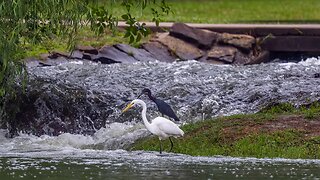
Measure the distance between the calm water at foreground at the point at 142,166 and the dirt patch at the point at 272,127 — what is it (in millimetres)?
986

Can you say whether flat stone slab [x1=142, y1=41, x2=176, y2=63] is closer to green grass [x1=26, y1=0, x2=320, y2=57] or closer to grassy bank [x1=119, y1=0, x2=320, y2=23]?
green grass [x1=26, y1=0, x2=320, y2=57]

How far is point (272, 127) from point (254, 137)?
21.1 inches

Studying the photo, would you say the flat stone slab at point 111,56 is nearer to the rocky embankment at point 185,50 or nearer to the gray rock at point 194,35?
the rocky embankment at point 185,50

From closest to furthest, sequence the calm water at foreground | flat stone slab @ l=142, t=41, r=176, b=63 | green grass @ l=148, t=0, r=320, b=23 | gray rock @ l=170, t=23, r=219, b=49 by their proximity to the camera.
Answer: the calm water at foreground < flat stone slab @ l=142, t=41, r=176, b=63 < gray rock @ l=170, t=23, r=219, b=49 < green grass @ l=148, t=0, r=320, b=23

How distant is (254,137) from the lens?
16906mm

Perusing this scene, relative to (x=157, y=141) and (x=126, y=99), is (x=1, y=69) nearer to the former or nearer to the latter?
(x=157, y=141)

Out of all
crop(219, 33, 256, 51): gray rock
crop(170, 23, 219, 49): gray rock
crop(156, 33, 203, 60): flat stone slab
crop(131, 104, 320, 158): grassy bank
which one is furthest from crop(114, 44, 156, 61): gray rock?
crop(131, 104, 320, 158): grassy bank

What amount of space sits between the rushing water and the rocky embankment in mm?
1175

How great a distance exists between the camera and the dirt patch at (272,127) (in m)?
A: 17.1

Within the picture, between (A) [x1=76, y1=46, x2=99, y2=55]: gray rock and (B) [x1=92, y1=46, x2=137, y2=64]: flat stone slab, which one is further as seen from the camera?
(A) [x1=76, y1=46, x2=99, y2=55]: gray rock

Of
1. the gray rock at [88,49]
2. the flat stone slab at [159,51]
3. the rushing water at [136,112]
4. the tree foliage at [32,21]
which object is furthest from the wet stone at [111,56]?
the tree foliage at [32,21]

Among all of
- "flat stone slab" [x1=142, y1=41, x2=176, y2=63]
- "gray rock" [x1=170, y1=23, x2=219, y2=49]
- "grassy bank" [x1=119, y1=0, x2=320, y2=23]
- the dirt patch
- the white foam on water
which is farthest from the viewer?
"grassy bank" [x1=119, y1=0, x2=320, y2=23]

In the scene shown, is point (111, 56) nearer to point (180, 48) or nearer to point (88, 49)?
point (88, 49)

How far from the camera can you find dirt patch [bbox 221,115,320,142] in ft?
56.1
